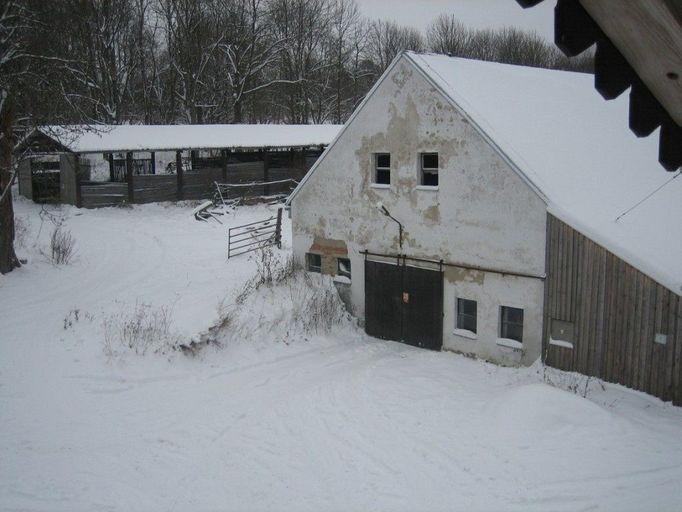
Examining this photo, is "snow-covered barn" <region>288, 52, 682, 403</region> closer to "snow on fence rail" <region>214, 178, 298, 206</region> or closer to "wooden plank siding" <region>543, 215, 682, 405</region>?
"wooden plank siding" <region>543, 215, 682, 405</region>

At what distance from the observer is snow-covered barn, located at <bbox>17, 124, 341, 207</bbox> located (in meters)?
31.5

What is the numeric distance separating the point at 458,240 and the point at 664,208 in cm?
507

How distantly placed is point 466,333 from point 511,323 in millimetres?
1339

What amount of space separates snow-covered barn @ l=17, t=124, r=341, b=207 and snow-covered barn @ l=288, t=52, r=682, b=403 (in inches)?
544

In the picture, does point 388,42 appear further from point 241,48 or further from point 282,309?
point 282,309

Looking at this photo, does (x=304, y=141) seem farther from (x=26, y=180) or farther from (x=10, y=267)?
(x=10, y=267)

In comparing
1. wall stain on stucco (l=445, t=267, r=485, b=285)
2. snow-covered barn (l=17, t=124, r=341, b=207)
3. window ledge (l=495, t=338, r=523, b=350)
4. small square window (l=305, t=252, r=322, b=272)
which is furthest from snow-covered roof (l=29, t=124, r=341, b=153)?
window ledge (l=495, t=338, r=523, b=350)

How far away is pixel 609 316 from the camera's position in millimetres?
14289

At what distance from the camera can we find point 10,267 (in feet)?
68.9

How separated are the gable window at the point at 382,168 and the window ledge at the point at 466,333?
4813mm

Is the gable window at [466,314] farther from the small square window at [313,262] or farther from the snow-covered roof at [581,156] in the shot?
the small square window at [313,262]

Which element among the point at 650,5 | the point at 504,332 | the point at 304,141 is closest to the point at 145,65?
the point at 304,141

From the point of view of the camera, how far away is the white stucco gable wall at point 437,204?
15.9 metres

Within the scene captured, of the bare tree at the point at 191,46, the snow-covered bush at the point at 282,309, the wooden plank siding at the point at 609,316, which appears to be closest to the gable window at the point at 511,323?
the wooden plank siding at the point at 609,316
